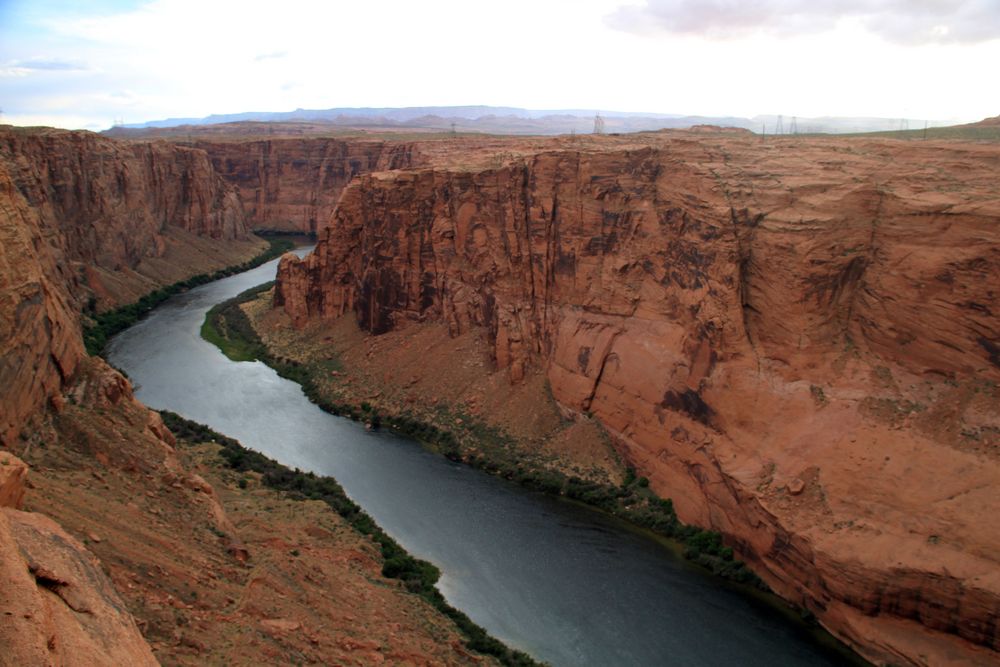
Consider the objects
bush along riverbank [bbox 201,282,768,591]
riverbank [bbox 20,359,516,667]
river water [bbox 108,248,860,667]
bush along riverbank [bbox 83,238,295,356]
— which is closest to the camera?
riverbank [bbox 20,359,516,667]

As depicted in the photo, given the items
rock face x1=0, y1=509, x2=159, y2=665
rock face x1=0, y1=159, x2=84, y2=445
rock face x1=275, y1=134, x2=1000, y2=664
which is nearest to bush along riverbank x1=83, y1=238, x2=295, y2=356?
rock face x1=0, y1=159, x2=84, y2=445

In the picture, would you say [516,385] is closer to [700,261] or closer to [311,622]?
[700,261]

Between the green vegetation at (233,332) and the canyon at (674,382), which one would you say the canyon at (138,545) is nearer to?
the canyon at (674,382)

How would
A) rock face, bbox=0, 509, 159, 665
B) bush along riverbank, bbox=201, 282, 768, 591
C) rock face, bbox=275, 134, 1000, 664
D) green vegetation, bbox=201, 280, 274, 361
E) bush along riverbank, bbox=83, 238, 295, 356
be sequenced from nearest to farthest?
rock face, bbox=0, 509, 159, 665 < rock face, bbox=275, 134, 1000, 664 < bush along riverbank, bbox=201, 282, 768, 591 < green vegetation, bbox=201, 280, 274, 361 < bush along riverbank, bbox=83, 238, 295, 356


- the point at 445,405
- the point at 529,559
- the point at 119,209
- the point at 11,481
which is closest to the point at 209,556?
the point at 11,481

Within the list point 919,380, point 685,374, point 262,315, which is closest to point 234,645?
point 685,374

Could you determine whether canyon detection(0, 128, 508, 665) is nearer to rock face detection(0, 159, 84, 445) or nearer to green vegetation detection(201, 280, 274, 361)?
rock face detection(0, 159, 84, 445)

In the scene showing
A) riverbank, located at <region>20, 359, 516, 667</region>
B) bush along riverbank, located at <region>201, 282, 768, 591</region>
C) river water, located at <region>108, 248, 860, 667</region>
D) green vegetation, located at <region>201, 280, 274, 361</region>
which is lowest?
river water, located at <region>108, 248, 860, 667</region>
